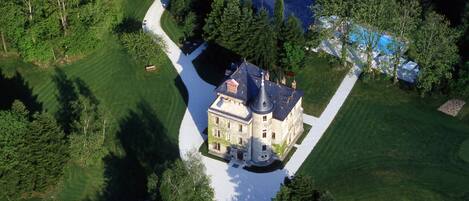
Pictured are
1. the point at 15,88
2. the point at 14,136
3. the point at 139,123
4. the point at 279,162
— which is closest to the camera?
the point at 14,136

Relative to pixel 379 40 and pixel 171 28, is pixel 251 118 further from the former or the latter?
pixel 171 28

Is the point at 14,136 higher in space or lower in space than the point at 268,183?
higher

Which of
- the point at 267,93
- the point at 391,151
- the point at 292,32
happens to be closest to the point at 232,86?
the point at 267,93

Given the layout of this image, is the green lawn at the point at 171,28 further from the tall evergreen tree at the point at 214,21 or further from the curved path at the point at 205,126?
the tall evergreen tree at the point at 214,21

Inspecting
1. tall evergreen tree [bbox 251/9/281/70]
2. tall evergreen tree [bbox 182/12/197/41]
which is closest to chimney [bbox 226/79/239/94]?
tall evergreen tree [bbox 251/9/281/70]

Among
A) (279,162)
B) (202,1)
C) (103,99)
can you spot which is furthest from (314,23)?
(103,99)

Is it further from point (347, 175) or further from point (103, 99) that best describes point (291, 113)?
point (103, 99)

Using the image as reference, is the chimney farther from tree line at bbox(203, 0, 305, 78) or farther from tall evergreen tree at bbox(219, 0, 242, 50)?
tall evergreen tree at bbox(219, 0, 242, 50)
